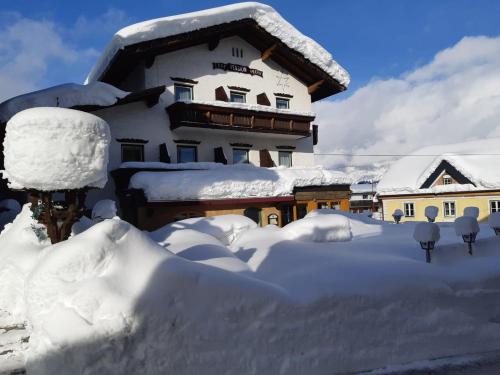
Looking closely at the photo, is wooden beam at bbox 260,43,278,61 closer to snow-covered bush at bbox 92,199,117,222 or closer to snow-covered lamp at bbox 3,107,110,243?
snow-covered bush at bbox 92,199,117,222

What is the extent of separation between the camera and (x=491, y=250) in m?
6.90

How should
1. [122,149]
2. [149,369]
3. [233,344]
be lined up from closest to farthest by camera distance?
[149,369] < [233,344] < [122,149]

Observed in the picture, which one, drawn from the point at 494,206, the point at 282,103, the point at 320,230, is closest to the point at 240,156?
the point at 282,103

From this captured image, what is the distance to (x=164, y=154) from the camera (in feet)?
50.0

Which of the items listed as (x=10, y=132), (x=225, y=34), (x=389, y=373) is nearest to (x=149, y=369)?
(x=389, y=373)

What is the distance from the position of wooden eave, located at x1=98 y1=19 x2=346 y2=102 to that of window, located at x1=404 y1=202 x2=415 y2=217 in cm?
1299

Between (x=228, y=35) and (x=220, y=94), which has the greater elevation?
(x=228, y=35)

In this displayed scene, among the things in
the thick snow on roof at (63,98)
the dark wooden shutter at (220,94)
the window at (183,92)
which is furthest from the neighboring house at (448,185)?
the thick snow on roof at (63,98)

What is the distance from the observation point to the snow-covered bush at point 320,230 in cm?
923

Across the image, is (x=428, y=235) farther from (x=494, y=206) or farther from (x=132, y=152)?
(x=494, y=206)

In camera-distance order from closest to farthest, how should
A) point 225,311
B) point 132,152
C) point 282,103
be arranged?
point 225,311 → point 132,152 → point 282,103

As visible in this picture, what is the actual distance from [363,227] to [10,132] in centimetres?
1133

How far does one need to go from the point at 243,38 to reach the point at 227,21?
7.18 feet

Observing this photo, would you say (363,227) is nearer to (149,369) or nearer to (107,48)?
(149,369)
